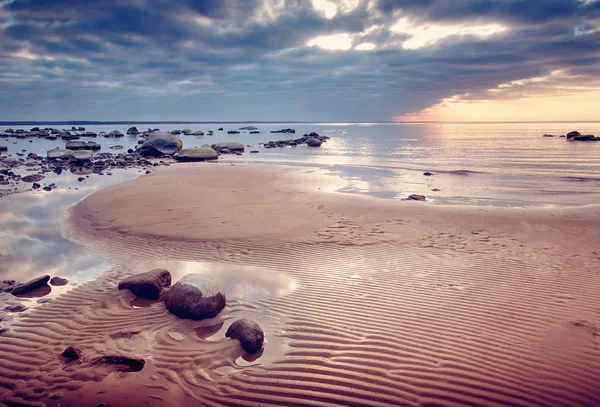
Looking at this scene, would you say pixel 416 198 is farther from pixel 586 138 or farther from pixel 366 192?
pixel 586 138

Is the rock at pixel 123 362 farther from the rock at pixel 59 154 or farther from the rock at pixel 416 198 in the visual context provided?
the rock at pixel 59 154

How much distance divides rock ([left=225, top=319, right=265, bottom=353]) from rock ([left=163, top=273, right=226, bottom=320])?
74 centimetres

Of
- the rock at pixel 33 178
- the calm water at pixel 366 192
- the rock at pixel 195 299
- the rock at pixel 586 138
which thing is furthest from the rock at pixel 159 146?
the rock at pixel 586 138

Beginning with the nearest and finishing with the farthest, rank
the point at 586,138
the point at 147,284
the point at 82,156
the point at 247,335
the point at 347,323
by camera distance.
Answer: the point at 247,335, the point at 347,323, the point at 147,284, the point at 82,156, the point at 586,138

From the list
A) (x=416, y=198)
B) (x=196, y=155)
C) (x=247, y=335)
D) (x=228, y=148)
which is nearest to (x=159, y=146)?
(x=196, y=155)

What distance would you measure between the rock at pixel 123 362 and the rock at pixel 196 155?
27077mm

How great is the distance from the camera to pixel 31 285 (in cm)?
678

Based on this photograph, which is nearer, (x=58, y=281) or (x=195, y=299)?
(x=195, y=299)

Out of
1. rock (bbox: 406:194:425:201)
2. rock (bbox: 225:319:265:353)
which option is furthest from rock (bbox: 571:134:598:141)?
rock (bbox: 225:319:265:353)

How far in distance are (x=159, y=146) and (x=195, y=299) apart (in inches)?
1247

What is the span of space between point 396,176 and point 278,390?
20.3 meters

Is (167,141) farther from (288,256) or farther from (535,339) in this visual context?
(535,339)

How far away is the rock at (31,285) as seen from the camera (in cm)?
666

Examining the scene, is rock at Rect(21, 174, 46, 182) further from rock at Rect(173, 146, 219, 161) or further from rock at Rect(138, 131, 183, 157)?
rock at Rect(138, 131, 183, 157)
